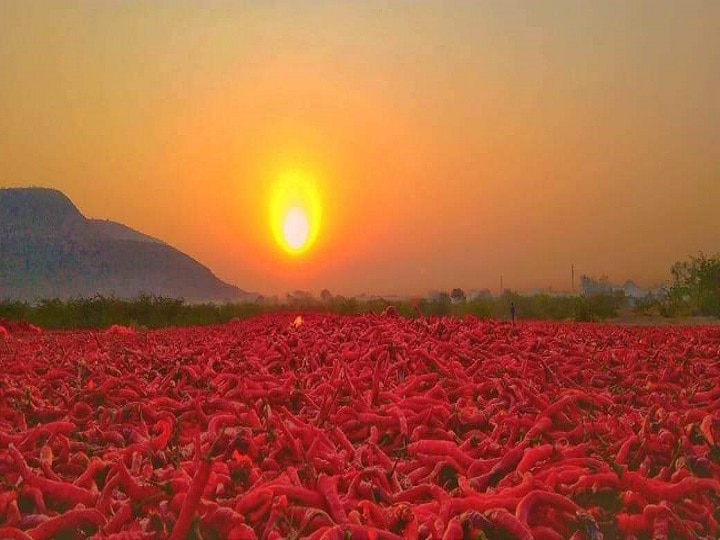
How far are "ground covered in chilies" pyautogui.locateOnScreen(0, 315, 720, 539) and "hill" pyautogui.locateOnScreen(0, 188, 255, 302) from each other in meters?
105

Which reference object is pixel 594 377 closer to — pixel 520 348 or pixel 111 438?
pixel 520 348

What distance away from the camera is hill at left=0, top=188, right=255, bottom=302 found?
114812 mm

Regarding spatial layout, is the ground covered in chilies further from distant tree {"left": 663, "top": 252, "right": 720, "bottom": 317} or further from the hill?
the hill

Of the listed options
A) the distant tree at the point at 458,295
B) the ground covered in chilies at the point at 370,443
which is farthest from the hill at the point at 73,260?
the ground covered in chilies at the point at 370,443

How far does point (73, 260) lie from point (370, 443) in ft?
410

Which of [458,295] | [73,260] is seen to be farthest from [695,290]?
[73,260]

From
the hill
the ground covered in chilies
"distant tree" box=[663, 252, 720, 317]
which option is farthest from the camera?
the hill

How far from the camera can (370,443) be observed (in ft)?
14.7

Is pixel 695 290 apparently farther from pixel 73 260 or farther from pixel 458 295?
pixel 73 260

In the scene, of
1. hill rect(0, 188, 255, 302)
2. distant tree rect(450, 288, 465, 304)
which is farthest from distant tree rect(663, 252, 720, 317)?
hill rect(0, 188, 255, 302)

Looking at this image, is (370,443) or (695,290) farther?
(695,290)

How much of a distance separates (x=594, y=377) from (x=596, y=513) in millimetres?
3030

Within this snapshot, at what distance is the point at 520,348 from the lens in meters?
7.41

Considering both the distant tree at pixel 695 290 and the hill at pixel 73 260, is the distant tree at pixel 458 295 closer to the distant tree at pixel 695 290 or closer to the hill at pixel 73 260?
the distant tree at pixel 695 290
